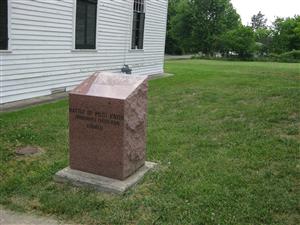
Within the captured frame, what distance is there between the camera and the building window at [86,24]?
11875 mm

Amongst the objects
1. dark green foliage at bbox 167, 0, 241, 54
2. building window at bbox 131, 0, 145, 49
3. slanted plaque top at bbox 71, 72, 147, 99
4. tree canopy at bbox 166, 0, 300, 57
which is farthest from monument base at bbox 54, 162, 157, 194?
dark green foliage at bbox 167, 0, 241, 54

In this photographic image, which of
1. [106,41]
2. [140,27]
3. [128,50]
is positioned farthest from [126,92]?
[140,27]

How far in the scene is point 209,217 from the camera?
12.7 feet

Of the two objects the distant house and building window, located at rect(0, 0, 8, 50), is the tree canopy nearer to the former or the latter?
the distant house

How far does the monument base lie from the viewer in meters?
4.47

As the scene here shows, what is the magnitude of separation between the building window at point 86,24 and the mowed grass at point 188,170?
3781 mm

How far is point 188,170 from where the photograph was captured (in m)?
5.13

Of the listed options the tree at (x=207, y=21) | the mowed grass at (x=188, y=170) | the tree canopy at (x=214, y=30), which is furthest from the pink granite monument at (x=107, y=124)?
the tree at (x=207, y=21)

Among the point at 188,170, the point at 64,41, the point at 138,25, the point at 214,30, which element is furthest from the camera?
the point at 214,30

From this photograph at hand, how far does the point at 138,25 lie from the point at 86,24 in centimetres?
414

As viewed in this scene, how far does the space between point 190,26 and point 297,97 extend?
172 feet

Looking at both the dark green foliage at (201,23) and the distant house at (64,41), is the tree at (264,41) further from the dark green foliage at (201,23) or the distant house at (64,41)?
the distant house at (64,41)

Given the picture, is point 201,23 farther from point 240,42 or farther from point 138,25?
point 138,25

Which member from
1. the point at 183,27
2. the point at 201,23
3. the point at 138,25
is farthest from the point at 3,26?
the point at 183,27
